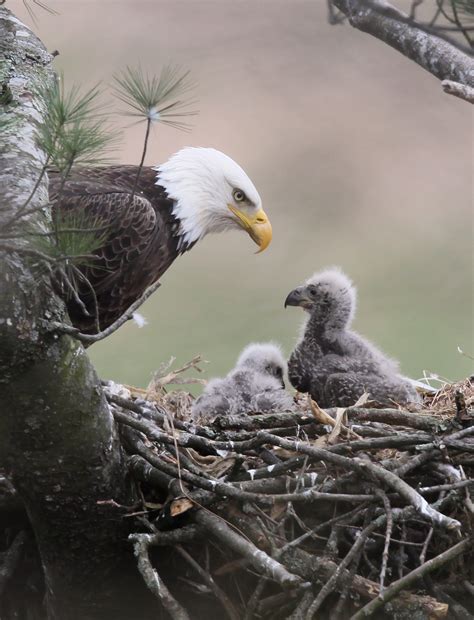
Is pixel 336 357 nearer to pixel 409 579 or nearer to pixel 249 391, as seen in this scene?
pixel 249 391

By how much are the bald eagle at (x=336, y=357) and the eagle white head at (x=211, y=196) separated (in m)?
0.36

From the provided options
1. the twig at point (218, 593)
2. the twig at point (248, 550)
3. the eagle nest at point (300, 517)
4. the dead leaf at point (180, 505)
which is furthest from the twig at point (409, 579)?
the dead leaf at point (180, 505)

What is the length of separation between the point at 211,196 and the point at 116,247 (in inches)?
23.3

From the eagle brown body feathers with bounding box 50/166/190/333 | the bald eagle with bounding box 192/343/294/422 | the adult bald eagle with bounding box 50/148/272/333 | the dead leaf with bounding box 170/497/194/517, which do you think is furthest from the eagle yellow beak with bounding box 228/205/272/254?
the dead leaf with bounding box 170/497/194/517

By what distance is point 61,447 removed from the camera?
209cm

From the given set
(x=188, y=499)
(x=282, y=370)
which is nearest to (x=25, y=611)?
(x=188, y=499)

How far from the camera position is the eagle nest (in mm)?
2152

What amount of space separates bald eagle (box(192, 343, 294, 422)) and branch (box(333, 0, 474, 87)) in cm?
113

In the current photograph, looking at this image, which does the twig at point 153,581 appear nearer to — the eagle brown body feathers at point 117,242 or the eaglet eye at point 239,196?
the eagle brown body feathers at point 117,242

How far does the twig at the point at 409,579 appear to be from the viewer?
77.9 inches

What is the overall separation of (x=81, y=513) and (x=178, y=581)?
316mm

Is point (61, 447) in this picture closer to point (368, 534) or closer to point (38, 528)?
point (38, 528)

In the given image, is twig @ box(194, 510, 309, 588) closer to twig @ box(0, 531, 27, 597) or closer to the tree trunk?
the tree trunk

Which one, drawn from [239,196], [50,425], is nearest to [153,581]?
[50,425]
